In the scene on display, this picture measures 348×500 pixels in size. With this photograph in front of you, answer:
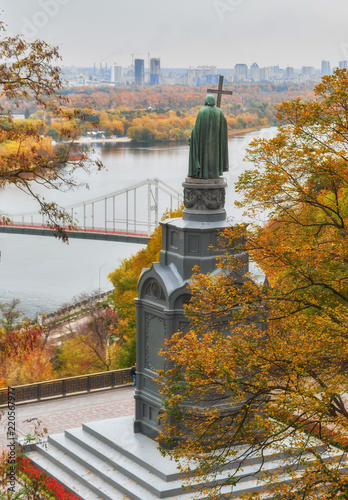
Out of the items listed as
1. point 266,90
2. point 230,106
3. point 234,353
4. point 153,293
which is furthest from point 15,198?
point 234,353

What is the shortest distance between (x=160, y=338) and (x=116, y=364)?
11.9 m

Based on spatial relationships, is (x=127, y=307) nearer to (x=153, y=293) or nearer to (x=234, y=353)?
(x=153, y=293)

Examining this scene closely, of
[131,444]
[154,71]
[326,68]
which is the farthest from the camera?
[154,71]

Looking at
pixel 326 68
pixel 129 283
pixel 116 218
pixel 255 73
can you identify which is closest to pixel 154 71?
pixel 255 73

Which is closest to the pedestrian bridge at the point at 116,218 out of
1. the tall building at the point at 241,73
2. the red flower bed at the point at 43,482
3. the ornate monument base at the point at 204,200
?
the red flower bed at the point at 43,482

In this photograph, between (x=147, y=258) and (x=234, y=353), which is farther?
(x=147, y=258)

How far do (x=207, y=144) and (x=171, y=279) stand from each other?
2465mm

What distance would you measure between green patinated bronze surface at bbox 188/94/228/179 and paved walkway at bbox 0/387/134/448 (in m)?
6.11

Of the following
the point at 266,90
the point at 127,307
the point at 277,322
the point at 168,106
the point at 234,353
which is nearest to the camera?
the point at 234,353

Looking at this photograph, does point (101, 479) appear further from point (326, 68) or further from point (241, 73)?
point (241, 73)

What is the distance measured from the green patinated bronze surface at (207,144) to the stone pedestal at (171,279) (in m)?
0.19

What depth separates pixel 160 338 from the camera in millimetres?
13484

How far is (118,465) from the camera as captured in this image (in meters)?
13.1

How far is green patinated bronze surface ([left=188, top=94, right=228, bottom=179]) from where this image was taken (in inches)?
526
